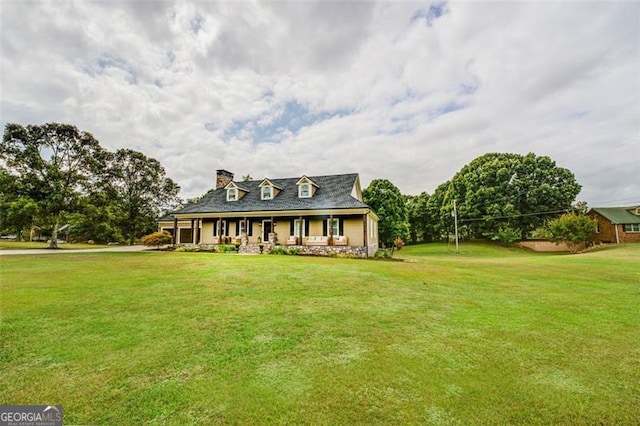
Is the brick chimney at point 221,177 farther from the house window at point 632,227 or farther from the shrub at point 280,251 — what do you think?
the house window at point 632,227

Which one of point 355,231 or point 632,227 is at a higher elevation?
point 632,227

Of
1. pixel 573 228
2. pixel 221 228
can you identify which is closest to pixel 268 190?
pixel 221 228

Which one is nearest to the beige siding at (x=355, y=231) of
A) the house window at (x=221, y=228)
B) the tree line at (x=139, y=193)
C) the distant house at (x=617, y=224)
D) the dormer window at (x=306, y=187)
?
the dormer window at (x=306, y=187)

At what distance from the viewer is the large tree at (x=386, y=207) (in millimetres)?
35281

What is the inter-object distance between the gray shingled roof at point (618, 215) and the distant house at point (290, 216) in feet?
116

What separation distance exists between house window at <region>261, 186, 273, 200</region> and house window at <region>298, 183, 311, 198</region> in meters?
2.81

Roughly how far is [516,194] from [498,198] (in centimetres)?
236

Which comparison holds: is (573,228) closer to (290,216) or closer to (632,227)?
(632,227)

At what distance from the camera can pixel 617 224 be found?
36562 mm

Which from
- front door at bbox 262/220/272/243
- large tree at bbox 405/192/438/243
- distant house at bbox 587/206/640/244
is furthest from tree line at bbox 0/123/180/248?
distant house at bbox 587/206/640/244

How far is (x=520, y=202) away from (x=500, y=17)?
34779mm

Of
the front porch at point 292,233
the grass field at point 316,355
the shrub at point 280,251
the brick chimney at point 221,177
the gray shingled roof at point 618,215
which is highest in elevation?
the brick chimney at point 221,177

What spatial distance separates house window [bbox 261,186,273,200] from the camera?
26.1 m

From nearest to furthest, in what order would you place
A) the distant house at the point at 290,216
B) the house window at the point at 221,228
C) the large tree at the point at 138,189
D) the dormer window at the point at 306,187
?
the distant house at the point at 290,216 → the dormer window at the point at 306,187 → the house window at the point at 221,228 → the large tree at the point at 138,189
